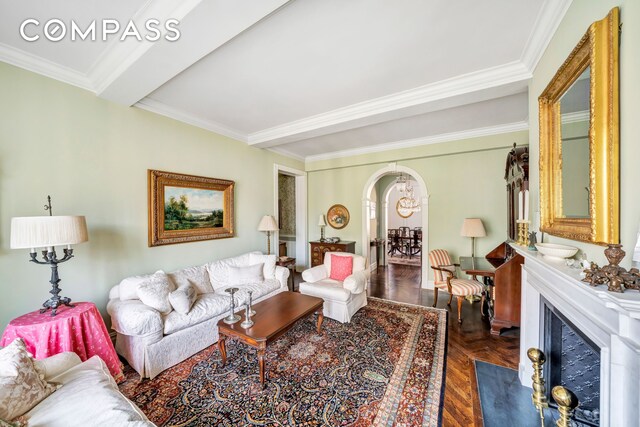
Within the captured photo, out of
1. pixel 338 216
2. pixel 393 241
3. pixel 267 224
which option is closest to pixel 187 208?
pixel 267 224

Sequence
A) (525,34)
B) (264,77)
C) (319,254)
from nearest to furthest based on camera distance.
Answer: (525,34) → (264,77) → (319,254)

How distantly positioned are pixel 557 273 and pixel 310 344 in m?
2.23

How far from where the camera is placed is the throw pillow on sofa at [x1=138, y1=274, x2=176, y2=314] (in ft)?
7.50

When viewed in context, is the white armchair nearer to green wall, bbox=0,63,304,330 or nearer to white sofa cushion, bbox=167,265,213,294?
white sofa cushion, bbox=167,265,213,294

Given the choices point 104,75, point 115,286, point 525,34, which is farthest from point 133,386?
point 525,34

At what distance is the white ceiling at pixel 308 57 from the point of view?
158cm

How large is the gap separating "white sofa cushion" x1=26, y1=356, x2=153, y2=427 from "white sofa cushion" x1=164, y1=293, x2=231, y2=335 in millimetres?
926

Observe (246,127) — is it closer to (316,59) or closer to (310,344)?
(316,59)

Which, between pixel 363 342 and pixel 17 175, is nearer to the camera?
pixel 17 175

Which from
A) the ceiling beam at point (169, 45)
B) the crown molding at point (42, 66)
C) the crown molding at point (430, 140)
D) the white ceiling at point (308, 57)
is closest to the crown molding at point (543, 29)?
the white ceiling at point (308, 57)

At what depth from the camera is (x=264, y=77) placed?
2398 millimetres

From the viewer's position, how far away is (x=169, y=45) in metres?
1.73

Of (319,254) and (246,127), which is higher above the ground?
(246,127)

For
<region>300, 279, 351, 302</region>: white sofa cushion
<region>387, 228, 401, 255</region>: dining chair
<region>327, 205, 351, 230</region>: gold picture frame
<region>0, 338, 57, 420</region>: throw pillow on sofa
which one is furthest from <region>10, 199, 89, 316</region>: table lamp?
<region>387, 228, 401, 255</region>: dining chair
